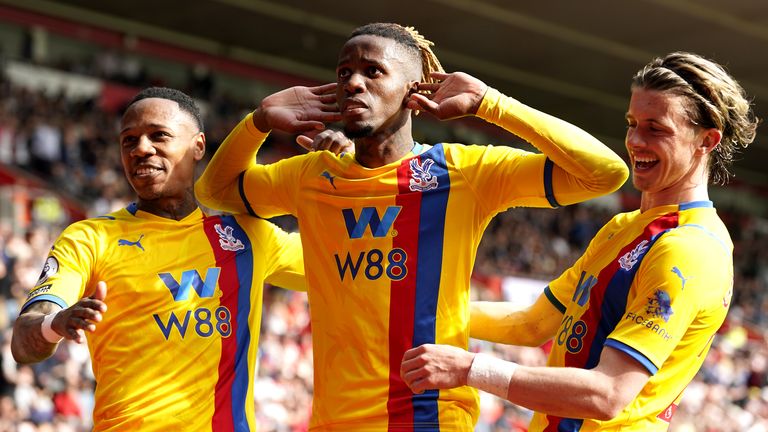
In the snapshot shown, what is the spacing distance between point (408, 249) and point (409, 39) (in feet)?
3.00

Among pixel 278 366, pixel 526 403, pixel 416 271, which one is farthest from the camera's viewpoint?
pixel 278 366

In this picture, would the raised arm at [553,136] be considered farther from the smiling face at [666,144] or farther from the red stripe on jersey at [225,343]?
the red stripe on jersey at [225,343]

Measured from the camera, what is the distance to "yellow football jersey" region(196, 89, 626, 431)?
13.4 feet

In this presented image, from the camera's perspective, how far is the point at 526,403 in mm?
3486

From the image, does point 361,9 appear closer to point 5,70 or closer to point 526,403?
point 5,70

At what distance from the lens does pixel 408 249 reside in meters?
4.24

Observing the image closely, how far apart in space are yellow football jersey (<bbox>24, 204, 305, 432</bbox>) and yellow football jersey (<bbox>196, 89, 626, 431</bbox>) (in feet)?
2.03

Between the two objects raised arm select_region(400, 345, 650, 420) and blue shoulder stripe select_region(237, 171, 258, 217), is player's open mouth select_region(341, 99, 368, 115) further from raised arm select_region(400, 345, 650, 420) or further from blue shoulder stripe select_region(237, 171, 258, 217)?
raised arm select_region(400, 345, 650, 420)

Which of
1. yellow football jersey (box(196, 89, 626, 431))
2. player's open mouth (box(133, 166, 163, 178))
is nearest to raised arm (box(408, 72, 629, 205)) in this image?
yellow football jersey (box(196, 89, 626, 431))

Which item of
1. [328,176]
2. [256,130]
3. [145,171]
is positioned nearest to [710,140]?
[328,176]

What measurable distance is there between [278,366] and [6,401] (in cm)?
415

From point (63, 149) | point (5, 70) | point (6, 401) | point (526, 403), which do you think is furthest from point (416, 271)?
point (5, 70)

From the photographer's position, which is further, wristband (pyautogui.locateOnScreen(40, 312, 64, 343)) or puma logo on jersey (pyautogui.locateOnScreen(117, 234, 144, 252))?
puma logo on jersey (pyautogui.locateOnScreen(117, 234, 144, 252))

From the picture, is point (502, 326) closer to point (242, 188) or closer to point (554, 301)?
point (554, 301)
